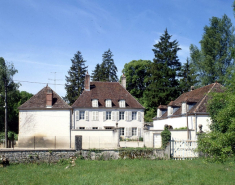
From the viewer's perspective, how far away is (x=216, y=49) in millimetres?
36969

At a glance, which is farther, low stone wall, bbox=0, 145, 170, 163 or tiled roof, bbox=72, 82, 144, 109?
tiled roof, bbox=72, 82, 144, 109

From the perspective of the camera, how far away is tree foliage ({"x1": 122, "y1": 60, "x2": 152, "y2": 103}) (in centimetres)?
5247

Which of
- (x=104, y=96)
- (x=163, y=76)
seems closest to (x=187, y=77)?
(x=163, y=76)

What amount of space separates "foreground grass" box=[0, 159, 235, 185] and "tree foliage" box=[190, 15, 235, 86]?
66.7 feet

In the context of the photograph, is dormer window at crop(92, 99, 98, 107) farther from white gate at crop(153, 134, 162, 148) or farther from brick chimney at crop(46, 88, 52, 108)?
white gate at crop(153, 134, 162, 148)

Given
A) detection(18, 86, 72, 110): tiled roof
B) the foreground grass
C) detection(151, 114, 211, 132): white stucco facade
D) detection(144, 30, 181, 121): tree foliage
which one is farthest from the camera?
detection(144, 30, 181, 121): tree foliage

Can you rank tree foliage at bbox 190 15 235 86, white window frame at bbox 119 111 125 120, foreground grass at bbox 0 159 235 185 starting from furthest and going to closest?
white window frame at bbox 119 111 125 120 < tree foliage at bbox 190 15 235 86 < foreground grass at bbox 0 159 235 185

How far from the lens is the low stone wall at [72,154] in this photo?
21.0m

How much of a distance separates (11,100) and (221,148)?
36.9 meters

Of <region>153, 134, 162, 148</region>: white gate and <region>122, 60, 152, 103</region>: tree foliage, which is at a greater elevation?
<region>122, 60, 152, 103</region>: tree foliage

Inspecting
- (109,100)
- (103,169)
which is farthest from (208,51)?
(103,169)

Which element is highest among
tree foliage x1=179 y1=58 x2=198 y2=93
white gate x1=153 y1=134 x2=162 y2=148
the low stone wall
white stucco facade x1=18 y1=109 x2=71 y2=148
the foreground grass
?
tree foliage x1=179 y1=58 x2=198 y2=93

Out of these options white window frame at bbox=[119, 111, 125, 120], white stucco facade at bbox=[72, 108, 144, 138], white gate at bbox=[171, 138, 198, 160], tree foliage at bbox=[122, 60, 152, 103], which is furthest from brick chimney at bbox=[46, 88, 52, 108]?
tree foliage at bbox=[122, 60, 152, 103]

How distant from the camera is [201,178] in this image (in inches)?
561
